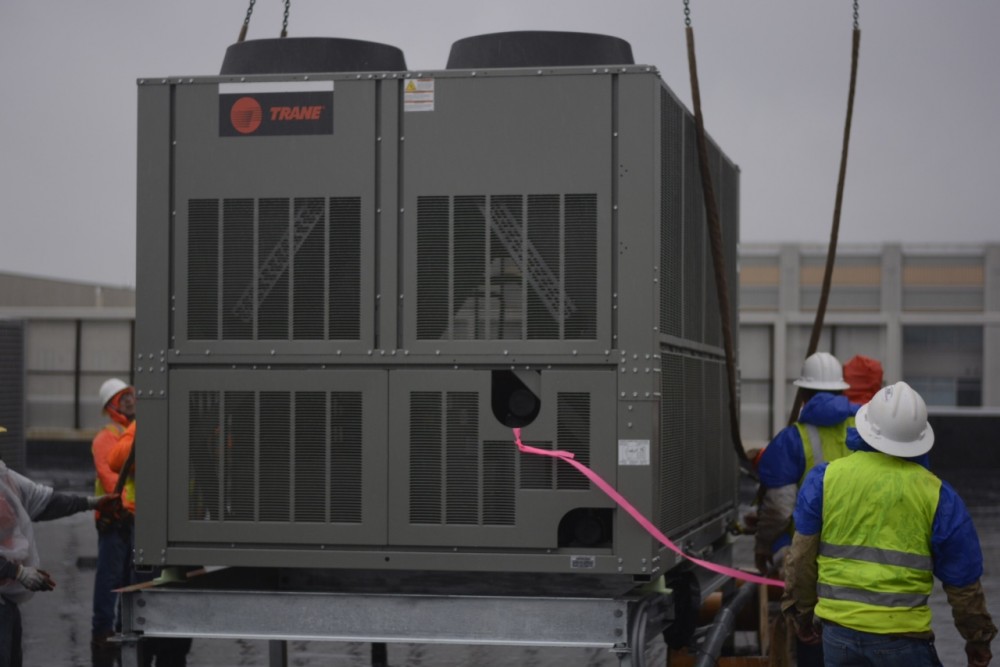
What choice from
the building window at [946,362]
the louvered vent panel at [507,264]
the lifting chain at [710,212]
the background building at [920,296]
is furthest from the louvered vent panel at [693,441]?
the building window at [946,362]

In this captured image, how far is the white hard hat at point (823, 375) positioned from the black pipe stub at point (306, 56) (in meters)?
3.50

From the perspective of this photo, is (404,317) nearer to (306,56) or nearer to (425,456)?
(425,456)

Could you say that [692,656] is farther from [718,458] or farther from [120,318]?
[120,318]

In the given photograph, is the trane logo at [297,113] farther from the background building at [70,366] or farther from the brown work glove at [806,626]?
the background building at [70,366]

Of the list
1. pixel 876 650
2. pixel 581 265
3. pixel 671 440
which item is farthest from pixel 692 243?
pixel 876 650

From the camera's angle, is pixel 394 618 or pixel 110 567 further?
pixel 110 567

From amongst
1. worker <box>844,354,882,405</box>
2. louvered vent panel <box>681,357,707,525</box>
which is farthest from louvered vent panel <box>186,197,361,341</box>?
worker <box>844,354,882,405</box>

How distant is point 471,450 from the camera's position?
243 inches

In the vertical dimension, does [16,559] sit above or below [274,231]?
below

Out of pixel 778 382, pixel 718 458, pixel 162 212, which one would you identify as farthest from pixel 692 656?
pixel 778 382

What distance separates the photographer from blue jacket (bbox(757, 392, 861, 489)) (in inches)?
324

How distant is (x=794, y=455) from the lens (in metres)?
8.38

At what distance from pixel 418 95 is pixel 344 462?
5.23 ft

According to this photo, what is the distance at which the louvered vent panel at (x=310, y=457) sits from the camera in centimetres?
625
